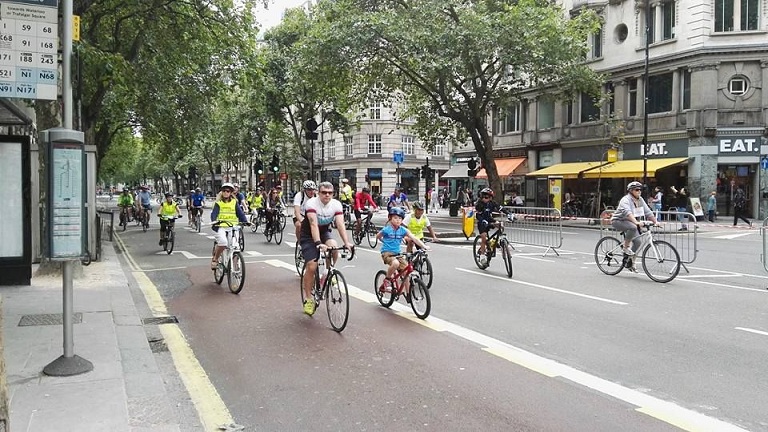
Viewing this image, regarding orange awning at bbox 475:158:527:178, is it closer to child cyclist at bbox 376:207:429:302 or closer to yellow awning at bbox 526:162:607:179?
yellow awning at bbox 526:162:607:179

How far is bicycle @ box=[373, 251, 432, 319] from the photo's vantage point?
25.8ft

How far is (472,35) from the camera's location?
25375mm

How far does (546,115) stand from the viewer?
3859 cm

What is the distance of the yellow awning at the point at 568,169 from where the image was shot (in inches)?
1302

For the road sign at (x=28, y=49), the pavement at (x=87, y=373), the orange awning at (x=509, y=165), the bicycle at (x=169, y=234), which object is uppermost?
the orange awning at (x=509, y=165)

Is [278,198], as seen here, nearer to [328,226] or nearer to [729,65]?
[328,226]

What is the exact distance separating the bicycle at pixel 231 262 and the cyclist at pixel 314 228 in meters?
2.21

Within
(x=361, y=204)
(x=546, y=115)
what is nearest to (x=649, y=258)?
(x=361, y=204)

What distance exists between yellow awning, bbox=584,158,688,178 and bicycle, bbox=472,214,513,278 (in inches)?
767

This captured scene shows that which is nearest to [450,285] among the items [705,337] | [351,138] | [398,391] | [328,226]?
[328,226]

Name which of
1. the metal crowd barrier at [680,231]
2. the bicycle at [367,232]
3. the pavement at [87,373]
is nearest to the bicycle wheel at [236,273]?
the pavement at [87,373]

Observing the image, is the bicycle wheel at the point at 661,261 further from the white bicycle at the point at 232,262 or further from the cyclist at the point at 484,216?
the white bicycle at the point at 232,262

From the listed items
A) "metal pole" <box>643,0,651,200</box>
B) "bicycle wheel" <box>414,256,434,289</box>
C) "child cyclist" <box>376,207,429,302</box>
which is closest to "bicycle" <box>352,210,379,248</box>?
"bicycle wheel" <box>414,256,434,289</box>

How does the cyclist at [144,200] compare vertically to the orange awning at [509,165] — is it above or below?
below
